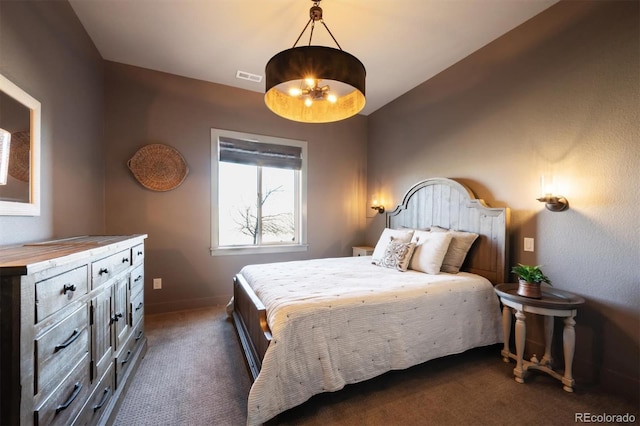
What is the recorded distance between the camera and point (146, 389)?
6.13 ft

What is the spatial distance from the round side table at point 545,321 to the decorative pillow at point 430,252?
1.68 ft

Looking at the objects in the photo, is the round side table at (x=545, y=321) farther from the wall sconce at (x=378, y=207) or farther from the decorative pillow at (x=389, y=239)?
the wall sconce at (x=378, y=207)

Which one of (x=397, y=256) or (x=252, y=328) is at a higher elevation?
→ (x=397, y=256)

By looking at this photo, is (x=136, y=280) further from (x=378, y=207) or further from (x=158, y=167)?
(x=378, y=207)

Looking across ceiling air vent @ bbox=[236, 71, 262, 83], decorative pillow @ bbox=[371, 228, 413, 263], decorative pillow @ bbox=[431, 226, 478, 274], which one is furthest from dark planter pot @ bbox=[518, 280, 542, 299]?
ceiling air vent @ bbox=[236, 71, 262, 83]

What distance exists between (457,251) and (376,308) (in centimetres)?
128

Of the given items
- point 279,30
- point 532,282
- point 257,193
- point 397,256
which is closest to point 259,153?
point 257,193

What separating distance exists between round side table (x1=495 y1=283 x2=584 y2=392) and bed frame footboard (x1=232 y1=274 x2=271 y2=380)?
180 cm

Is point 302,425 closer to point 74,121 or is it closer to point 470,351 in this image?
point 470,351

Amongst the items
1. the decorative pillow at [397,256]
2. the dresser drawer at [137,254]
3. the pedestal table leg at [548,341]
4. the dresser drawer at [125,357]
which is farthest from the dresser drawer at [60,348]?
the pedestal table leg at [548,341]

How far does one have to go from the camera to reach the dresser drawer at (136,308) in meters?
2.06

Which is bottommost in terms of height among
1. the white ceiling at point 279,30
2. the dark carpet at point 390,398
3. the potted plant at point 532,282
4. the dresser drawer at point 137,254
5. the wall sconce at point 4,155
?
the dark carpet at point 390,398

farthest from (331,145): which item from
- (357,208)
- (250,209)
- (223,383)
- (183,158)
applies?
(223,383)

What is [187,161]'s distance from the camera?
3402 millimetres
